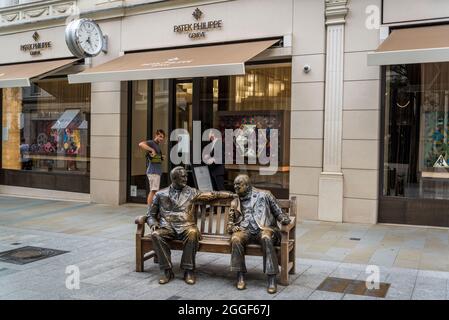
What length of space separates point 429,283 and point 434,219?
12.5 feet

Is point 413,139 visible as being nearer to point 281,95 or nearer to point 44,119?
point 281,95

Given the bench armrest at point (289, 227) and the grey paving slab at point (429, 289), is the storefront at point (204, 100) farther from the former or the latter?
the grey paving slab at point (429, 289)

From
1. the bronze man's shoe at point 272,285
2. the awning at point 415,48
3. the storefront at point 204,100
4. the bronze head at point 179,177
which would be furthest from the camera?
the storefront at point 204,100

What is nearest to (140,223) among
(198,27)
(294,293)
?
(294,293)

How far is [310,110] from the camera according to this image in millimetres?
9617

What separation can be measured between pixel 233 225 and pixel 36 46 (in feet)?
33.4

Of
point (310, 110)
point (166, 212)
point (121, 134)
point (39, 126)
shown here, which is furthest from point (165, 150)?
point (166, 212)

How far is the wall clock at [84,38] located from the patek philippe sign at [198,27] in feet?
6.79

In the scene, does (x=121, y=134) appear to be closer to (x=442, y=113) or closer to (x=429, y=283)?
(x=442, y=113)

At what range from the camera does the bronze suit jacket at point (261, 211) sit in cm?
545

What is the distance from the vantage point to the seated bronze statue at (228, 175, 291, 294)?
518cm

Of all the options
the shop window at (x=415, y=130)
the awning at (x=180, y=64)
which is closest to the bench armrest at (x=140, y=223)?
the awning at (x=180, y=64)

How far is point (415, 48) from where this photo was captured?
7688 mm

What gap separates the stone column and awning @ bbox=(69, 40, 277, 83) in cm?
123
